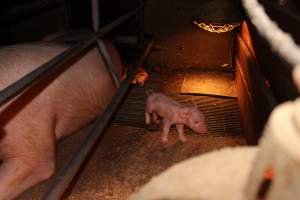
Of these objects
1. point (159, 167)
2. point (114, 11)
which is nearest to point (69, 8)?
point (114, 11)

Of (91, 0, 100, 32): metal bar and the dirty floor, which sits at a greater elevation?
(91, 0, 100, 32): metal bar

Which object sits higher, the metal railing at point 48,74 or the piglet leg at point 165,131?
the metal railing at point 48,74

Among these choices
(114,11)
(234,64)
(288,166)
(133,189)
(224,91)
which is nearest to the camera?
(288,166)

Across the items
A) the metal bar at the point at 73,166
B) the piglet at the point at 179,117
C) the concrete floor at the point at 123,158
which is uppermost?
the metal bar at the point at 73,166

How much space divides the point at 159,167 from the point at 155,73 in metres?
2.58

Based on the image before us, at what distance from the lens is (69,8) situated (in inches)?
217

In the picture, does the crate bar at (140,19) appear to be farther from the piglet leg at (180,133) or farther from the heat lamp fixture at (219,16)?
the piglet leg at (180,133)

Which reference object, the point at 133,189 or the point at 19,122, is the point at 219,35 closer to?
the point at 133,189

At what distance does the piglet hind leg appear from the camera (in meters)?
2.33

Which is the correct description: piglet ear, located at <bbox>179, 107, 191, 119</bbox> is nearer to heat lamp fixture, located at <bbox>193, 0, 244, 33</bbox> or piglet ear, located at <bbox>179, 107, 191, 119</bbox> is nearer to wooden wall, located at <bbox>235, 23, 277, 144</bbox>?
wooden wall, located at <bbox>235, 23, 277, 144</bbox>

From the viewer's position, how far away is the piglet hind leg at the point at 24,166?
2.33 meters

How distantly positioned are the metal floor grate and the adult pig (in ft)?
2.61

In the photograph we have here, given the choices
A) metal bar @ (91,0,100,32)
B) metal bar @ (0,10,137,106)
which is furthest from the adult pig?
metal bar @ (0,10,137,106)

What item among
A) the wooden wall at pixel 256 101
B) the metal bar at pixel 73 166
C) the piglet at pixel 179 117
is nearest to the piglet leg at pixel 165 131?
the piglet at pixel 179 117
